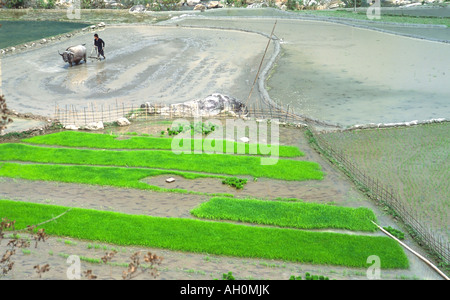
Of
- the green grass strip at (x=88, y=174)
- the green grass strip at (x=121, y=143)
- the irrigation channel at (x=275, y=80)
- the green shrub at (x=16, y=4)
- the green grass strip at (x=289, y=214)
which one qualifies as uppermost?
the green shrub at (x=16, y=4)

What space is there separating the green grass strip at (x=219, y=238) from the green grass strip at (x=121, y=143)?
20.6ft

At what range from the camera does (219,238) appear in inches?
591

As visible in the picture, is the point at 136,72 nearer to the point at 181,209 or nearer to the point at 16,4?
the point at 181,209

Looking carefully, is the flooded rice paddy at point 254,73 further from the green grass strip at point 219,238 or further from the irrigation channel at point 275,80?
the green grass strip at point 219,238

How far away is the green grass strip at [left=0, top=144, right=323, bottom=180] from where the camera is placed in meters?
19.8

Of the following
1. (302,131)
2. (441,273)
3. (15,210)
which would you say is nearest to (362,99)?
(302,131)

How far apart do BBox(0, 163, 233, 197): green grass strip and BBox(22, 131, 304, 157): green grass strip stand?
239 centimetres

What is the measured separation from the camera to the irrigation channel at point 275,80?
2541 cm

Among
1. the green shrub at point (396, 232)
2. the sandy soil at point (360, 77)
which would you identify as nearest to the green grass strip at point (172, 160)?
the green shrub at point (396, 232)

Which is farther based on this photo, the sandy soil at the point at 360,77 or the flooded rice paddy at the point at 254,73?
the flooded rice paddy at the point at 254,73

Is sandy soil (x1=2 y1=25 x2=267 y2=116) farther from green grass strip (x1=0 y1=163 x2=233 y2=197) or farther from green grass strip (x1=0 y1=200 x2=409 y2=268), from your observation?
green grass strip (x1=0 y1=200 x2=409 y2=268)

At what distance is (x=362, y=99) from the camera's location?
91.8ft

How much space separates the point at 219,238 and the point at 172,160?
648cm

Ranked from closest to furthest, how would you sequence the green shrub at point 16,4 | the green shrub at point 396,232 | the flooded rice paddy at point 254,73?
the green shrub at point 396,232 < the flooded rice paddy at point 254,73 < the green shrub at point 16,4
